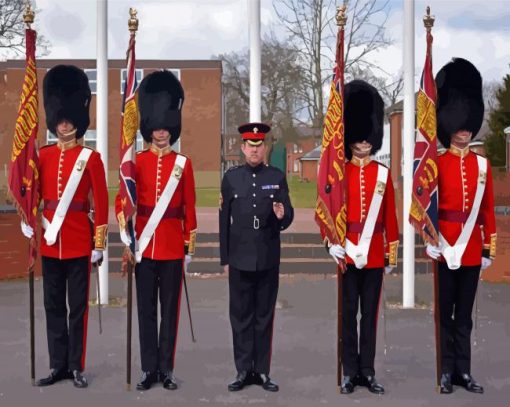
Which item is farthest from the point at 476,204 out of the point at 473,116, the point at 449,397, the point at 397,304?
the point at 397,304

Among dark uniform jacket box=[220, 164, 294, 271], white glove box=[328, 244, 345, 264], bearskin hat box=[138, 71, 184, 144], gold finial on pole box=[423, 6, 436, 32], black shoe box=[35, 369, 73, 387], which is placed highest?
gold finial on pole box=[423, 6, 436, 32]

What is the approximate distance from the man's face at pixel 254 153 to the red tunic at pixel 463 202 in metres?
1.27

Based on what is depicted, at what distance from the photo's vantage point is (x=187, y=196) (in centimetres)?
580

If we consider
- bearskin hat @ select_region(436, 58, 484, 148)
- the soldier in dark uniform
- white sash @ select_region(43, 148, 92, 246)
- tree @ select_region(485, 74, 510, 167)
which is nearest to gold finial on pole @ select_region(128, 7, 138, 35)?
white sash @ select_region(43, 148, 92, 246)

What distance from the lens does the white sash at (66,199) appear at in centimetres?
566

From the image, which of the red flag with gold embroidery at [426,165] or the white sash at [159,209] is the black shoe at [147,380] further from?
the red flag with gold embroidery at [426,165]

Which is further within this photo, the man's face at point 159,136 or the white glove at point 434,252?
the man's face at point 159,136

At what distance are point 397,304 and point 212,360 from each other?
3.28 meters

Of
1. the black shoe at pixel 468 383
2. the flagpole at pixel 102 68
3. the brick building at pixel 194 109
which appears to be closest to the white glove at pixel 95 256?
the black shoe at pixel 468 383

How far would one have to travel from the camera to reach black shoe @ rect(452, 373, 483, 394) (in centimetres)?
557

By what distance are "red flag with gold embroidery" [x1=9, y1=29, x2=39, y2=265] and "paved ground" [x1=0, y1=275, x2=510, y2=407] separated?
3.62ft

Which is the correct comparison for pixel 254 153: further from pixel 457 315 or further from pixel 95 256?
pixel 457 315

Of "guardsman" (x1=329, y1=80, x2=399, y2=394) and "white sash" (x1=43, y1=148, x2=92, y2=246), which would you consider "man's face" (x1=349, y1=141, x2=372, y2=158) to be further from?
"white sash" (x1=43, y1=148, x2=92, y2=246)

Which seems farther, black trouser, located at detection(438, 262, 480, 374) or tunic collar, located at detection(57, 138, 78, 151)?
tunic collar, located at detection(57, 138, 78, 151)
